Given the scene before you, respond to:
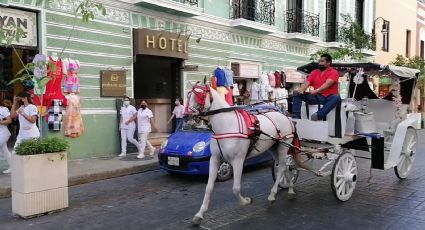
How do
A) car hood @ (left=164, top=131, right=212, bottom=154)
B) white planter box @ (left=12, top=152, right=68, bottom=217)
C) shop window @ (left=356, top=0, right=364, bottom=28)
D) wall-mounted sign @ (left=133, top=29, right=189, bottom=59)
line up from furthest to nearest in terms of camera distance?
shop window @ (left=356, top=0, right=364, bottom=28) → wall-mounted sign @ (left=133, top=29, right=189, bottom=59) → car hood @ (left=164, top=131, right=212, bottom=154) → white planter box @ (left=12, top=152, right=68, bottom=217)

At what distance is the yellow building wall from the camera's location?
26.6 meters

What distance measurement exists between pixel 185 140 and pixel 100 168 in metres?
2.37

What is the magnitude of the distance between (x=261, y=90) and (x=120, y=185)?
9195 millimetres

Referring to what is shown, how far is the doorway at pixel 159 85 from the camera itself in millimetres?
14344

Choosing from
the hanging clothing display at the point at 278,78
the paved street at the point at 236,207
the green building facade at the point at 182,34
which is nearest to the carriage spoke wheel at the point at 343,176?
the paved street at the point at 236,207

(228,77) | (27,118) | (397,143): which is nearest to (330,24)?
(228,77)

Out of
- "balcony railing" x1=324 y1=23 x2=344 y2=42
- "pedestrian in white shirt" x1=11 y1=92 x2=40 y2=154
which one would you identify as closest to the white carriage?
"pedestrian in white shirt" x1=11 y1=92 x2=40 y2=154

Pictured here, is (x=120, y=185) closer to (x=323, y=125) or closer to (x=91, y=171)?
(x=91, y=171)

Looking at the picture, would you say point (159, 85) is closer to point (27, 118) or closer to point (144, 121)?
point (144, 121)

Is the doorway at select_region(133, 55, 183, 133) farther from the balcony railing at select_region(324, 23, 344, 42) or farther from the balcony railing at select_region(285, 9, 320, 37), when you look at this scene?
the balcony railing at select_region(324, 23, 344, 42)

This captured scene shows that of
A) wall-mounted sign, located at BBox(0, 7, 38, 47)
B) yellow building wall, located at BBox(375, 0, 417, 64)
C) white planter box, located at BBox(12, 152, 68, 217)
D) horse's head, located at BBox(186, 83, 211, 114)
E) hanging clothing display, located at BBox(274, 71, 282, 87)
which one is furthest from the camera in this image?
yellow building wall, located at BBox(375, 0, 417, 64)

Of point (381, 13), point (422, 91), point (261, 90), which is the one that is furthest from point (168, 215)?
point (422, 91)

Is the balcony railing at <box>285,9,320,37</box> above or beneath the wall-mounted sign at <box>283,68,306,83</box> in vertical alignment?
above

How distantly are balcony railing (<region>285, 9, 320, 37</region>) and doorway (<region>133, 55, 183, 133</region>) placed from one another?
681 cm
